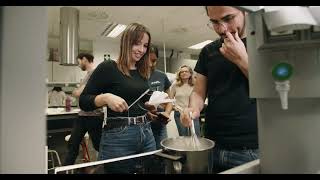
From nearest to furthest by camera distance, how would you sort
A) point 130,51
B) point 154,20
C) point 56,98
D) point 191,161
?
1. point 191,161
2. point 130,51
3. point 154,20
4. point 56,98

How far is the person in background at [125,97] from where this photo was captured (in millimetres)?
1146

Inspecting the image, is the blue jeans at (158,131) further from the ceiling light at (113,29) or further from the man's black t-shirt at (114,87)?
the ceiling light at (113,29)

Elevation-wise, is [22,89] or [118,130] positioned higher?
[22,89]

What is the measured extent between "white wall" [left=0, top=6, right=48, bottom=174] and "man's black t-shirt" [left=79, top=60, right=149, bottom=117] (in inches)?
31.1

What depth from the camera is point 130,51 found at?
49.3 inches

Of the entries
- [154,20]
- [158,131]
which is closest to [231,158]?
[158,131]

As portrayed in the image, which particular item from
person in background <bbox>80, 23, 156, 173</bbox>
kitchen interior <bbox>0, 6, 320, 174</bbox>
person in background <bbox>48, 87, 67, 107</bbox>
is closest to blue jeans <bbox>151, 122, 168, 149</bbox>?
person in background <bbox>80, 23, 156, 173</bbox>

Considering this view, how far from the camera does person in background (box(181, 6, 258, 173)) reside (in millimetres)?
860

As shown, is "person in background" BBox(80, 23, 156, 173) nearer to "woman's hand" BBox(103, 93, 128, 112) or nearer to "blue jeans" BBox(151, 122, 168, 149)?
"woman's hand" BBox(103, 93, 128, 112)

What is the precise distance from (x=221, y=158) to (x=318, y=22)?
552 mm

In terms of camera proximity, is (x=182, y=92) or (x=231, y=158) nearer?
(x=231, y=158)

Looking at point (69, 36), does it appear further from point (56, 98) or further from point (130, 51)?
point (130, 51)

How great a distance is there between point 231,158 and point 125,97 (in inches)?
22.4
